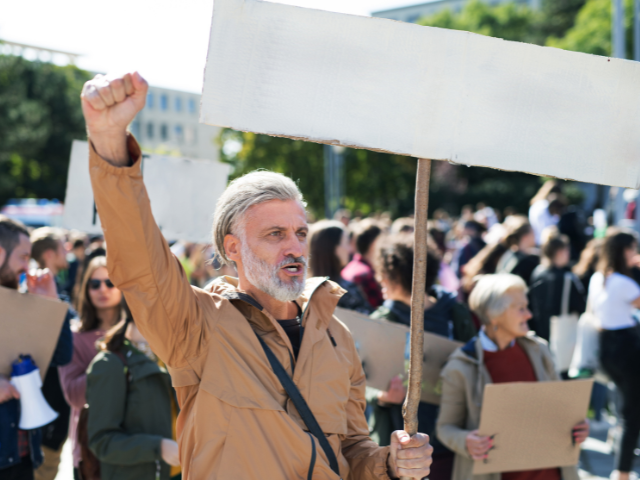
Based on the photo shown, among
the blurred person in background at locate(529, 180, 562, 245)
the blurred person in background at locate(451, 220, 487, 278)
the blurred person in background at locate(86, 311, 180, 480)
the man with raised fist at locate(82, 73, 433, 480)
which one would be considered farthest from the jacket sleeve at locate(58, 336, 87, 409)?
the blurred person in background at locate(529, 180, 562, 245)

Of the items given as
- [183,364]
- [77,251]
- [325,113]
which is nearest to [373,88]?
[325,113]

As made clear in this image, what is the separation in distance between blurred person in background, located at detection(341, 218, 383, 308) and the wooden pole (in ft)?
9.58

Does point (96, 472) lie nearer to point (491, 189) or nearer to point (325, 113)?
point (325, 113)

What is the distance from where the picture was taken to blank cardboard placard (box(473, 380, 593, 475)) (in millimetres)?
3043

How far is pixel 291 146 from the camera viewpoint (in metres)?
36.6

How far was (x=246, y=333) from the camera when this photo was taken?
6.40 ft

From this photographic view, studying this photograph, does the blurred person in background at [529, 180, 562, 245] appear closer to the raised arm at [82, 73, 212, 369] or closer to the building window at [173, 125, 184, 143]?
the raised arm at [82, 73, 212, 369]

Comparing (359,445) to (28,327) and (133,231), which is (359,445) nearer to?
(133,231)

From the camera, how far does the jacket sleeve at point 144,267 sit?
1560 millimetres

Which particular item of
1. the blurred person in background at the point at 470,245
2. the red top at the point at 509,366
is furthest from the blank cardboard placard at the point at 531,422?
the blurred person in background at the point at 470,245

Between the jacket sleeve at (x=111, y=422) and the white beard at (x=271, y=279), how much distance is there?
51.6 inches

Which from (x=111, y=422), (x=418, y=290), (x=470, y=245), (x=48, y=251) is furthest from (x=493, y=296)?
(x=470, y=245)

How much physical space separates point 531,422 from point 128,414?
78.0 inches

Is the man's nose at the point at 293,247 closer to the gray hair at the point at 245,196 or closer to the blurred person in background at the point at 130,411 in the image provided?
the gray hair at the point at 245,196
